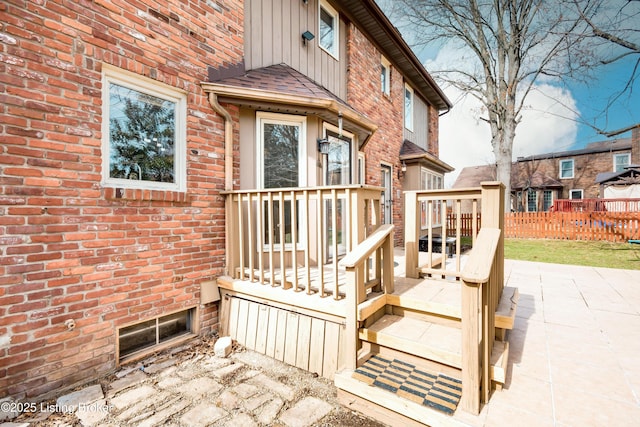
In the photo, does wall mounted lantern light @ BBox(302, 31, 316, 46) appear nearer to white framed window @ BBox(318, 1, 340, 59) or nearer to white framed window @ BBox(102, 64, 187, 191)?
white framed window @ BBox(318, 1, 340, 59)

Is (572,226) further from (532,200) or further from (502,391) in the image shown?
(532,200)

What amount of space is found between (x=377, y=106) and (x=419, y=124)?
4007 millimetres

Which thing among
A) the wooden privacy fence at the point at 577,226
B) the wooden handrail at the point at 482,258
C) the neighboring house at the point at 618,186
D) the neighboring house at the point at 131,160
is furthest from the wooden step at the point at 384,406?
the neighboring house at the point at 618,186

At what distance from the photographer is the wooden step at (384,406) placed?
6.03 ft

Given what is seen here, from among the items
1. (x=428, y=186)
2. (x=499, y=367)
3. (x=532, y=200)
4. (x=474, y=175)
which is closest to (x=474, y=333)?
(x=499, y=367)

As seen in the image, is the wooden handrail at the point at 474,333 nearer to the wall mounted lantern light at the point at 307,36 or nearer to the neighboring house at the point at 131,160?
the neighboring house at the point at 131,160

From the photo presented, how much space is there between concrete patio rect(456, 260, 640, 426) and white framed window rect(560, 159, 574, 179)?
24.0 m

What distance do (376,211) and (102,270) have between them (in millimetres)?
2754

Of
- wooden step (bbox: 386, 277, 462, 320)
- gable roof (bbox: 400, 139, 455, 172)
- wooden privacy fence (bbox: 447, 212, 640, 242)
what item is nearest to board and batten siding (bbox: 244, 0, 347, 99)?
gable roof (bbox: 400, 139, 455, 172)

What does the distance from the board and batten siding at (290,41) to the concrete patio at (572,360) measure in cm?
489

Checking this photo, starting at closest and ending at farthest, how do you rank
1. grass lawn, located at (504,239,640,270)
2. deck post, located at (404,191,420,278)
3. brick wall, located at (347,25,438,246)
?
deck post, located at (404,191,420,278), brick wall, located at (347,25,438,246), grass lawn, located at (504,239,640,270)

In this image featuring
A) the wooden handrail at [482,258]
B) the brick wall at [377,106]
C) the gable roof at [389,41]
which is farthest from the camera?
the brick wall at [377,106]

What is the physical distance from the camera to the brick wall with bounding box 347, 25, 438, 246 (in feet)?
21.6

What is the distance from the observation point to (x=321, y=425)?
2035mm
